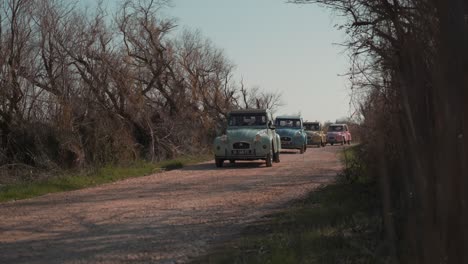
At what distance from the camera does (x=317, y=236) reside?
7.47 metres

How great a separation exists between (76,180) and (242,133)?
24.8 ft

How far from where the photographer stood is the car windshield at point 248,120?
22.5 meters

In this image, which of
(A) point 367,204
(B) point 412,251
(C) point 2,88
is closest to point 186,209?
(A) point 367,204

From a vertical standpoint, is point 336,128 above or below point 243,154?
above

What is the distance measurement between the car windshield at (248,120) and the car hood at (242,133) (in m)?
0.55

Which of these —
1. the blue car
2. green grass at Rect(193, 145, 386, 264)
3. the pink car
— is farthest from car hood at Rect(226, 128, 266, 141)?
the pink car

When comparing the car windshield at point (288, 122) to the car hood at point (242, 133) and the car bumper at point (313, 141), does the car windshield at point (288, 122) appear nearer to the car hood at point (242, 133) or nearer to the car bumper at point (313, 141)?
the car bumper at point (313, 141)

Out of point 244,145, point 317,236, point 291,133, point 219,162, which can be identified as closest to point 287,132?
point 291,133

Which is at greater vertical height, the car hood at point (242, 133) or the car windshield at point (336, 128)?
the car windshield at point (336, 128)

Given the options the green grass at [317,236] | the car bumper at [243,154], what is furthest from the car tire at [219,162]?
the green grass at [317,236]

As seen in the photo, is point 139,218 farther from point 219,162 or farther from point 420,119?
point 219,162

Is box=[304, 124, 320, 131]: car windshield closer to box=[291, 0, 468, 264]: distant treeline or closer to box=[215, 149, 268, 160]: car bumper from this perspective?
box=[215, 149, 268, 160]: car bumper

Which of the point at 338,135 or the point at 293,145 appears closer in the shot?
the point at 293,145

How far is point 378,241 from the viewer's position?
22.8ft
